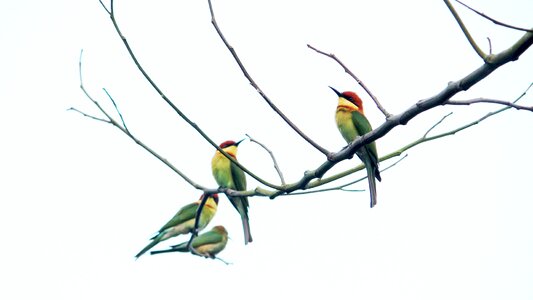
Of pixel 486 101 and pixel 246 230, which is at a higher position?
pixel 246 230

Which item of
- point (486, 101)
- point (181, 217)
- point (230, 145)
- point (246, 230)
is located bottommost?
point (486, 101)

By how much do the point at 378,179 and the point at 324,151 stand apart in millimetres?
1670

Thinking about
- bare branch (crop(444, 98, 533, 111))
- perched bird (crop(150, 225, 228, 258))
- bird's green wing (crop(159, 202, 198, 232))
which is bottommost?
bare branch (crop(444, 98, 533, 111))

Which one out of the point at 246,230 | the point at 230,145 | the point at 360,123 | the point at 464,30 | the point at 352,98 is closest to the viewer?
the point at 464,30

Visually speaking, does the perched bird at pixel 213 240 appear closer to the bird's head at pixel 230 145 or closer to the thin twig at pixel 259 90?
the bird's head at pixel 230 145

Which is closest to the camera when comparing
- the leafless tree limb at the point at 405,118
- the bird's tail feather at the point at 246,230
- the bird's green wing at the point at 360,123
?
the leafless tree limb at the point at 405,118

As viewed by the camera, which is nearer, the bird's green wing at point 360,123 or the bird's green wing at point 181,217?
the bird's green wing at point 360,123

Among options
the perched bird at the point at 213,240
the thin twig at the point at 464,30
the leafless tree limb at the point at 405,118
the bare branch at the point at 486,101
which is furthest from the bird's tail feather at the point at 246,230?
the thin twig at the point at 464,30

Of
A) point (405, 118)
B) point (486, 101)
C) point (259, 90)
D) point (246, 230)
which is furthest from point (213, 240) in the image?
point (486, 101)

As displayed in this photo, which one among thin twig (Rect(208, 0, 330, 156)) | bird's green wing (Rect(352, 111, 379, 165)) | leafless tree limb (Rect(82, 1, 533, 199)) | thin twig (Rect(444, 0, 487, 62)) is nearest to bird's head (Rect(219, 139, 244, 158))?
bird's green wing (Rect(352, 111, 379, 165))

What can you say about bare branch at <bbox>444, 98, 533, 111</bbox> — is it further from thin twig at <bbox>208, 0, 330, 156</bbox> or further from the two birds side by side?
the two birds side by side

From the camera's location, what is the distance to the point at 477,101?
183 centimetres

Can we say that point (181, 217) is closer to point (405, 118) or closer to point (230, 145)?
point (230, 145)

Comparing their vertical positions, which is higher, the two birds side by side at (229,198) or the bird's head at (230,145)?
the bird's head at (230,145)
